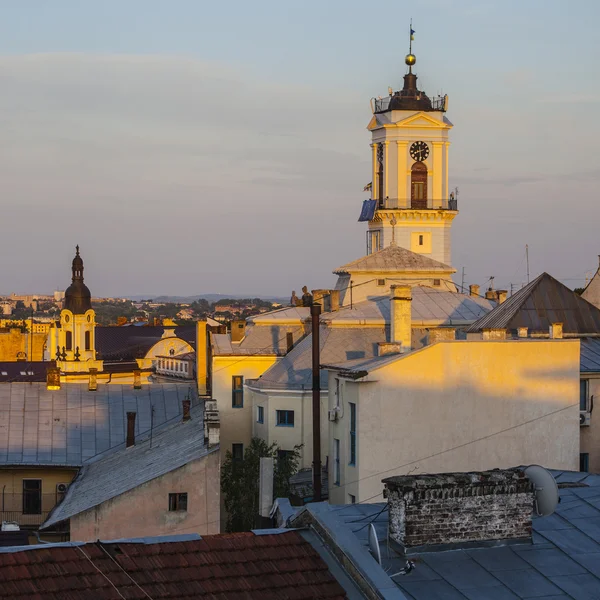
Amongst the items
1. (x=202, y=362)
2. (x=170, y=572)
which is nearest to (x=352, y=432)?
(x=170, y=572)

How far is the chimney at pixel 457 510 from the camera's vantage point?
1507 cm

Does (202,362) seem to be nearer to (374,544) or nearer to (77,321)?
(374,544)

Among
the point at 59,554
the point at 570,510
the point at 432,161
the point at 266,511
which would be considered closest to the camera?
the point at 59,554

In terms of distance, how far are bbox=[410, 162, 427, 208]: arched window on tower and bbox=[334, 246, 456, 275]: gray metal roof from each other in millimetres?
28425

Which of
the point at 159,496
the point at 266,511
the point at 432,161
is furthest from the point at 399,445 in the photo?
the point at 432,161

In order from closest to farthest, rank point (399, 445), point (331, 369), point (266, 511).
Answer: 1. point (266, 511)
2. point (399, 445)
3. point (331, 369)

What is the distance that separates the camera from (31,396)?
162ft

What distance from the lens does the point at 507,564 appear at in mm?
14992

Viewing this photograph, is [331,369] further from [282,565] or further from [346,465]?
[282,565]

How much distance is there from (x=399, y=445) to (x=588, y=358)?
320 inches

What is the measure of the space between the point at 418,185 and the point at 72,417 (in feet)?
168

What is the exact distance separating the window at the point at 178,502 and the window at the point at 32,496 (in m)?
10.3

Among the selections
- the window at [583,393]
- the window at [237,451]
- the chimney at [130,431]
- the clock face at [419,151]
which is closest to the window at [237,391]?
A: the window at [237,451]

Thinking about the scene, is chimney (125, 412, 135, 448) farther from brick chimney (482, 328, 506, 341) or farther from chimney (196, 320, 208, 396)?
brick chimney (482, 328, 506, 341)
